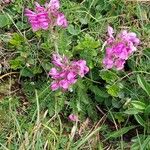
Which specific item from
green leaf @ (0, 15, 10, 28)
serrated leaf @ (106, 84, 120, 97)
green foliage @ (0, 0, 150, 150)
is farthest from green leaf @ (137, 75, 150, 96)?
green leaf @ (0, 15, 10, 28)

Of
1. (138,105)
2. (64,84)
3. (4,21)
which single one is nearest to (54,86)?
(64,84)

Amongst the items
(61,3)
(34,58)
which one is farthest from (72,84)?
(61,3)

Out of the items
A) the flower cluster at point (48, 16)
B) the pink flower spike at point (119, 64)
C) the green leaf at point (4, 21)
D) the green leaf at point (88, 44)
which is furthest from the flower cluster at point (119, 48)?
the green leaf at point (4, 21)

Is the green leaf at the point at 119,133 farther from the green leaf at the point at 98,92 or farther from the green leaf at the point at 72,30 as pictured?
the green leaf at the point at 72,30

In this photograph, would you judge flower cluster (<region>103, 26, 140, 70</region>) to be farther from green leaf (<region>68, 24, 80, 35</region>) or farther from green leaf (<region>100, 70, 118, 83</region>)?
green leaf (<region>68, 24, 80, 35</region>)

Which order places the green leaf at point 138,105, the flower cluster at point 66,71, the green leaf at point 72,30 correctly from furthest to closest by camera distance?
the green leaf at point 72,30 → the green leaf at point 138,105 → the flower cluster at point 66,71
